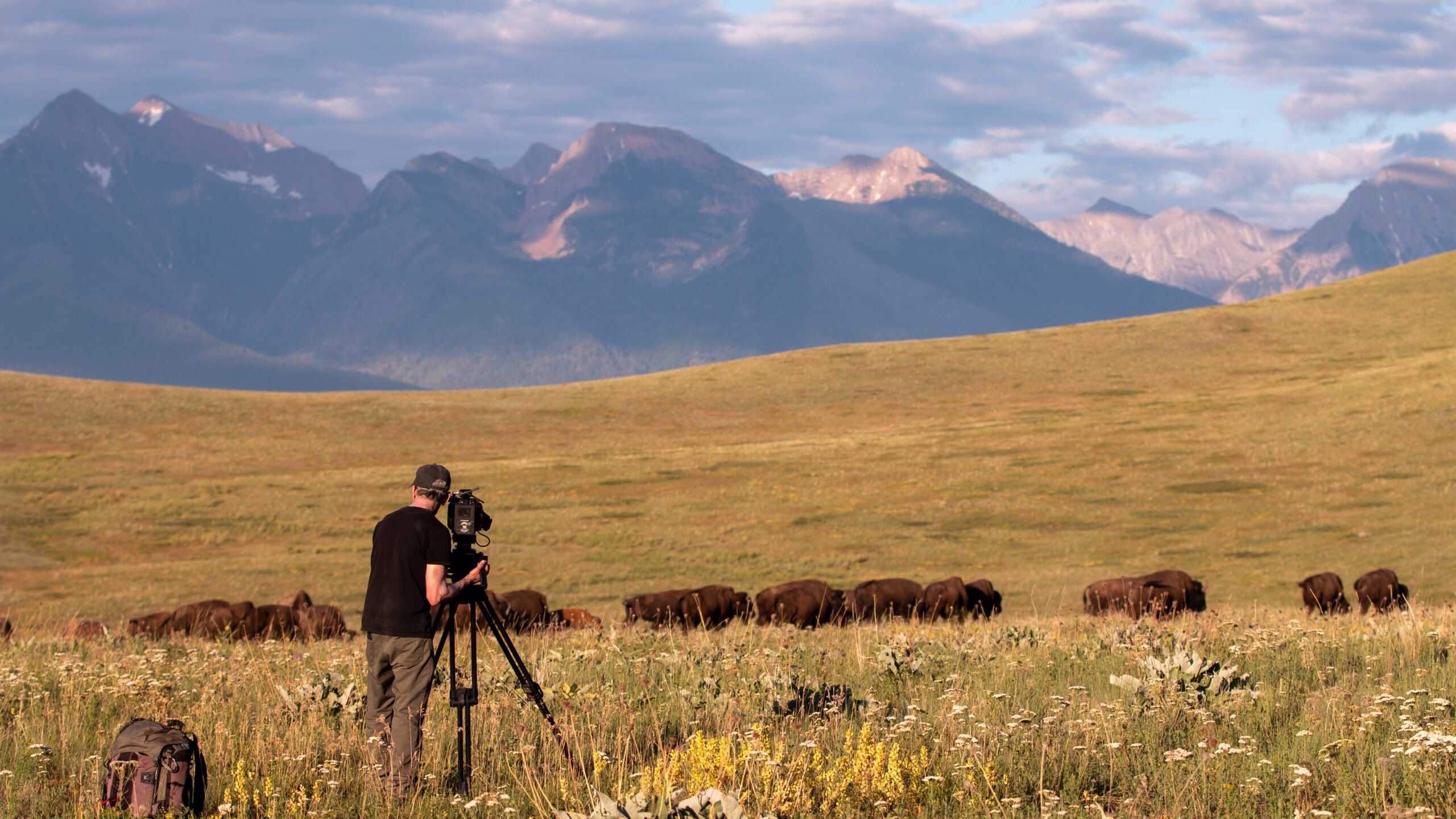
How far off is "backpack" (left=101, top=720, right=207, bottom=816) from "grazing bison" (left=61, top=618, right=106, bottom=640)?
10685 millimetres

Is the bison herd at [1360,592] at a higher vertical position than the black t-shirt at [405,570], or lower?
lower

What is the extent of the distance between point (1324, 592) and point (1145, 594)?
421 cm

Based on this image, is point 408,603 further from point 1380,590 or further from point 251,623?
point 1380,590

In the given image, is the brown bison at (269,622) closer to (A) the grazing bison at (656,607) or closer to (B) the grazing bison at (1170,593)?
(A) the grazing bison at (656,607)

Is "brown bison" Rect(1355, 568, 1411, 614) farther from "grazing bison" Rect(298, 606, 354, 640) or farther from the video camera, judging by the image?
the video camera

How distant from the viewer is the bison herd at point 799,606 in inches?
843

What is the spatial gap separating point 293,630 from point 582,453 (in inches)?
1588

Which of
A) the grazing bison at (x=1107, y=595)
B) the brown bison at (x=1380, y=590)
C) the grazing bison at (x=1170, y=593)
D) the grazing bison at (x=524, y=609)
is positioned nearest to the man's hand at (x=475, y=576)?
the grazing bison at (x=524, y=609)

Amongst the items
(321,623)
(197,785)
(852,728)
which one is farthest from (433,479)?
(321,623)

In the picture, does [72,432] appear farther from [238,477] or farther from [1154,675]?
[1154,675]

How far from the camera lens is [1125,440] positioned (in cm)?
5403

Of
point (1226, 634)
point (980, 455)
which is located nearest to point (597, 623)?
Result: point (1226, 634)

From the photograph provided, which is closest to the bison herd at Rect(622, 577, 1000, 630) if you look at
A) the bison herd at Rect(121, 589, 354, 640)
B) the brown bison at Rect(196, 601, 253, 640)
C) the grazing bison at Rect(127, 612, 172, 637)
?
the bison herd at Rect(121, 589, 354, 640)

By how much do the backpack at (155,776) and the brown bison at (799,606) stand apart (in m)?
15.7
